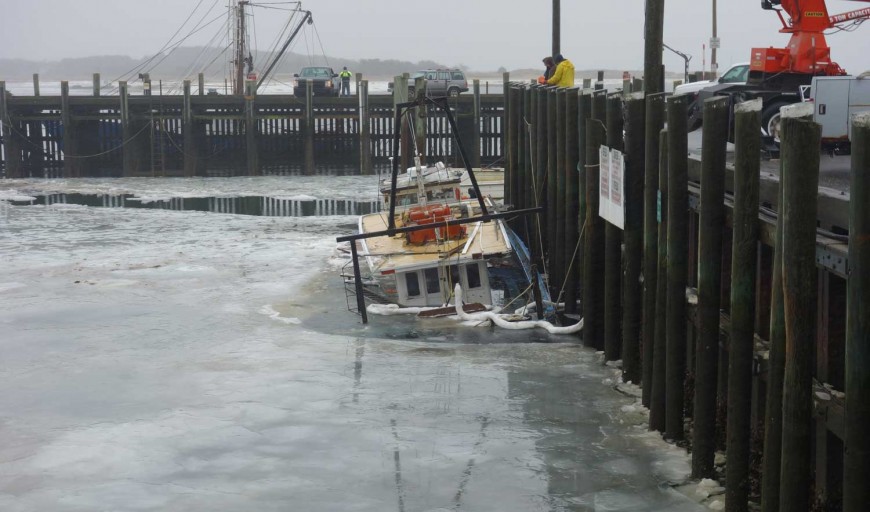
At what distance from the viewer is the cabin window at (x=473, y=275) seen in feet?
50.8

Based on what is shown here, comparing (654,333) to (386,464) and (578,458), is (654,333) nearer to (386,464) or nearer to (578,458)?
(578,458)

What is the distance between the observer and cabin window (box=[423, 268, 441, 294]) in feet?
51.3

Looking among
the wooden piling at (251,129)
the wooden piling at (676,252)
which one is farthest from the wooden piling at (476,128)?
the wooden piling at (676,252)

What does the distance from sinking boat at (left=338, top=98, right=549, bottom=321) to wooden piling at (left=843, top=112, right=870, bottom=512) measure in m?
8.48

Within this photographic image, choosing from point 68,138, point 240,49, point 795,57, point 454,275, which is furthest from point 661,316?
point 240,49

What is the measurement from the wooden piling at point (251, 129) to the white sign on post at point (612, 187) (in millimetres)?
26631

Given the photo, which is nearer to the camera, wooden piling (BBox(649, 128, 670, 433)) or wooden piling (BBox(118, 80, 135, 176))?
wooden piling (BBox(649, 128, 670, 433))

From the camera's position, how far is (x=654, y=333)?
994 centimetres

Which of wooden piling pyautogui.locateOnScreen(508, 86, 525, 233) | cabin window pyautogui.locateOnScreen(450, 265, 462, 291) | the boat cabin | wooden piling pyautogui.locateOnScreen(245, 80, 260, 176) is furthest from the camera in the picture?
wooden piling pyautogui.locateOnScreen(245, 80, 260, 176)

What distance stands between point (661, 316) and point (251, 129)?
→ 2976cm

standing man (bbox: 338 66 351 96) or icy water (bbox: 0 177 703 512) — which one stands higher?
standing man (bbox: 338 66 351 96)

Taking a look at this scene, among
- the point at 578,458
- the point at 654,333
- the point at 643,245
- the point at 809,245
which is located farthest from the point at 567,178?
the point at 809,245

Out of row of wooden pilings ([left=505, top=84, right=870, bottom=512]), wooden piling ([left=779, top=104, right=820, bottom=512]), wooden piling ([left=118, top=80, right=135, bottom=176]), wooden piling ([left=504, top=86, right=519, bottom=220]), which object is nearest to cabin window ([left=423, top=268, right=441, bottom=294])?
row of wooden pilings ([left=505, top=84, right=870, bottom=512])

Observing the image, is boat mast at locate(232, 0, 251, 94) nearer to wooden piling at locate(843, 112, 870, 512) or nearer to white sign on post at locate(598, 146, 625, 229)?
white sign on post at locate(598, 146, 625, 229)
